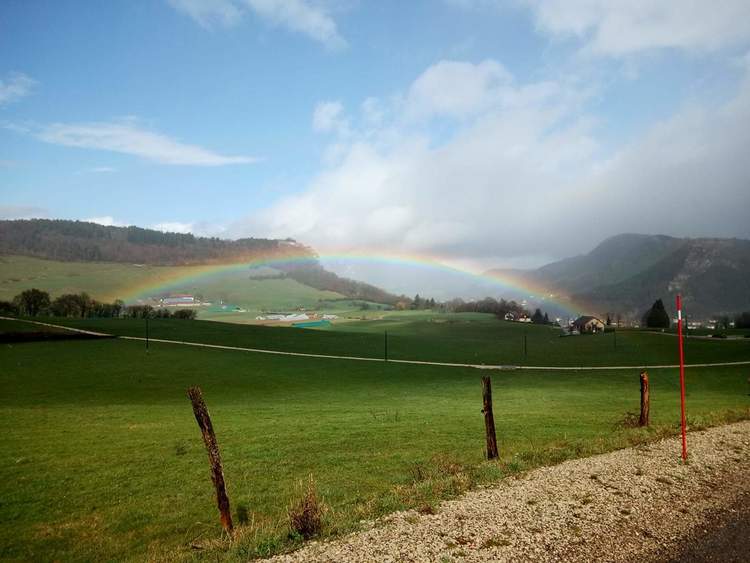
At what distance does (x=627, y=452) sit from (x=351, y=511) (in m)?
8.44

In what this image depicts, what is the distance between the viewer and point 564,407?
32.2 m

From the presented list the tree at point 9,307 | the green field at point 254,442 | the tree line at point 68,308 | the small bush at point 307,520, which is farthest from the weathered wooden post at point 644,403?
the tree at point 9,307

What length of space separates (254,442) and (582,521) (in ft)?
50.8

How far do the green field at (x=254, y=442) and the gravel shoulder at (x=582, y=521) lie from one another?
36.7 inches

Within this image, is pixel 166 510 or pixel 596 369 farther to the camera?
pixel 596 369

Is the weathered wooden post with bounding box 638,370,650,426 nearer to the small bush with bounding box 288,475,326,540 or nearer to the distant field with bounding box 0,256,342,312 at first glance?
the small bush with bounding box 288,475,326,540

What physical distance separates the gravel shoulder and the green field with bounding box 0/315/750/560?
3.06 feet

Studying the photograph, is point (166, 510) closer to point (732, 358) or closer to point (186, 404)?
point (186, 404)

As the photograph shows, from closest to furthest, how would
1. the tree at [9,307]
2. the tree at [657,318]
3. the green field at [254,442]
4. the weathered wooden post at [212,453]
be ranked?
the weathered wooden post at [212,453], the green field at [254,442], the tree at [9,307], the tree at [657,318]

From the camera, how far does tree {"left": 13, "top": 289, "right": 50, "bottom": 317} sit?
118856 millimetres

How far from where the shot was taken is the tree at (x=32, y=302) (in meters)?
119

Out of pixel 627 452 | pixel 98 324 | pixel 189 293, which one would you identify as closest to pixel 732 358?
pixel 627 452

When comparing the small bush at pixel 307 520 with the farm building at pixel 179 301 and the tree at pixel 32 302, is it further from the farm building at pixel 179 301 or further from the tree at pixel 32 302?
the farm building at pixel 179 301

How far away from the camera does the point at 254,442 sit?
21516 millimetres
